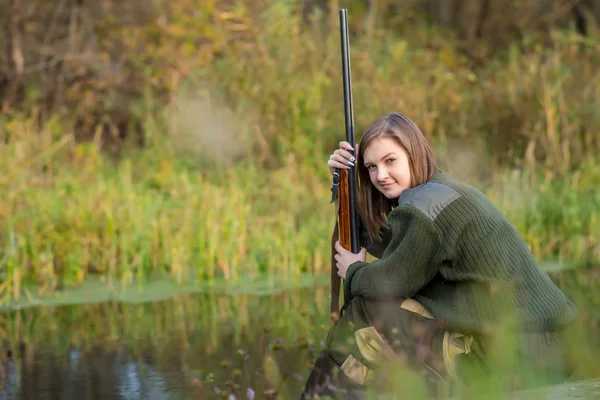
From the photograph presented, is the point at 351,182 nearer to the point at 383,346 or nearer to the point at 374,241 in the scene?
the point at 374,241

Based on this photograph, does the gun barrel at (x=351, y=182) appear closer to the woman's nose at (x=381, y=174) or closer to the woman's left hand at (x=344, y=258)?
the woman's left hand at (x=344, y=258)

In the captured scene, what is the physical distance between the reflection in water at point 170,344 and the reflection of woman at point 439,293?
1.21 ft

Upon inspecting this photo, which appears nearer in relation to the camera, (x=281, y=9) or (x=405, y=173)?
(x=405, y=173)

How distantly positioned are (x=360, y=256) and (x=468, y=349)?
1.79ft

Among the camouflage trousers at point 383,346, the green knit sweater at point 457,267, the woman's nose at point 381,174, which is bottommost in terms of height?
the camouflage trousers at point 383,346

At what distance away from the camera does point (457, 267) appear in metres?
3.92

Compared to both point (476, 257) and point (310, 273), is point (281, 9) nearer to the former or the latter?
point (310, 273)

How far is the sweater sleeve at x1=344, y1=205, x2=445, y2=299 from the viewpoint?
12.5 feet

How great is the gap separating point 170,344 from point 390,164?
7.22ft

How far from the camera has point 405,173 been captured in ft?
13.4

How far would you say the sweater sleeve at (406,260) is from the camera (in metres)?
3.82

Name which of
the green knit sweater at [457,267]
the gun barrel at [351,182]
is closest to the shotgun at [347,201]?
the gun barrel at [351,182]

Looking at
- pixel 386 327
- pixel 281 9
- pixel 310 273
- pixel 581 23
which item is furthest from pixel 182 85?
pixel 386 327

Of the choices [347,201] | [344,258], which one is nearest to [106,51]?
[347,201]
